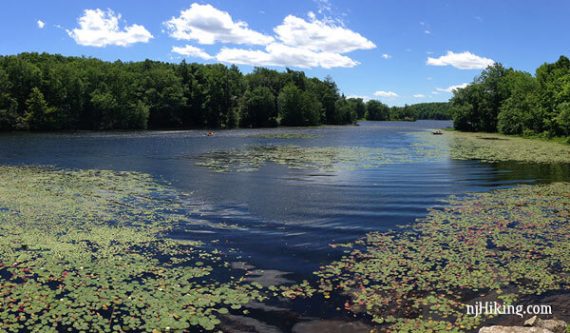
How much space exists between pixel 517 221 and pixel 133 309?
14987 mm

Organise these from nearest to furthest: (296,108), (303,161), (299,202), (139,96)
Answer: (299,202), (303,161), (139,96), (296,108)

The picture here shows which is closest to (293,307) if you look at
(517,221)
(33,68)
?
(517,221)

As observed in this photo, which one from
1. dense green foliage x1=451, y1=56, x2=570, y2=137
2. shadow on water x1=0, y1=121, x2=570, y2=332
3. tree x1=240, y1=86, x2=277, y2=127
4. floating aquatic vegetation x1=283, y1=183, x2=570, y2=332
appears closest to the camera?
floating aquatic vegetation x1=283, y1=183, x2=570, y2=332

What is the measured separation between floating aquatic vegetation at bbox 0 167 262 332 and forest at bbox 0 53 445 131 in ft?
285

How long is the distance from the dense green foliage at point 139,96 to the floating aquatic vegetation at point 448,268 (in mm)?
97429

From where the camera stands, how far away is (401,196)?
2333cm

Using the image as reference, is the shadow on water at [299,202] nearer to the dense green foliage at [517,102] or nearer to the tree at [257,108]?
the dense green foliage at [517,102]

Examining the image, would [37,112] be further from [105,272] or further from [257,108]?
[105,272]

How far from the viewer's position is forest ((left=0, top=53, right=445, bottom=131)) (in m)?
97.6

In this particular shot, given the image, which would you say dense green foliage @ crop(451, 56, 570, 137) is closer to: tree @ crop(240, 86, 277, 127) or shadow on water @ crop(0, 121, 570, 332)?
shadow on water @ crop(0, 121, 570, 332)

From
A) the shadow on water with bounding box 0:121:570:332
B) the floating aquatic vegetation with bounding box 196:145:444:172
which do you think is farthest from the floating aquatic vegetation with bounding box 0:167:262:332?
the floating aquatic vegetation with bounding box 196:145:444:172

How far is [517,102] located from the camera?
289 feet

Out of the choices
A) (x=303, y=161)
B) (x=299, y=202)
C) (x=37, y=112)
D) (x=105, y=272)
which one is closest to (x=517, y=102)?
(x=303, y=161)

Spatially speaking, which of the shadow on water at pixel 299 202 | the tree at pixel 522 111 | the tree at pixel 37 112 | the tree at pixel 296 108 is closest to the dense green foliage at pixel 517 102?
the tree at pixel 522 111
